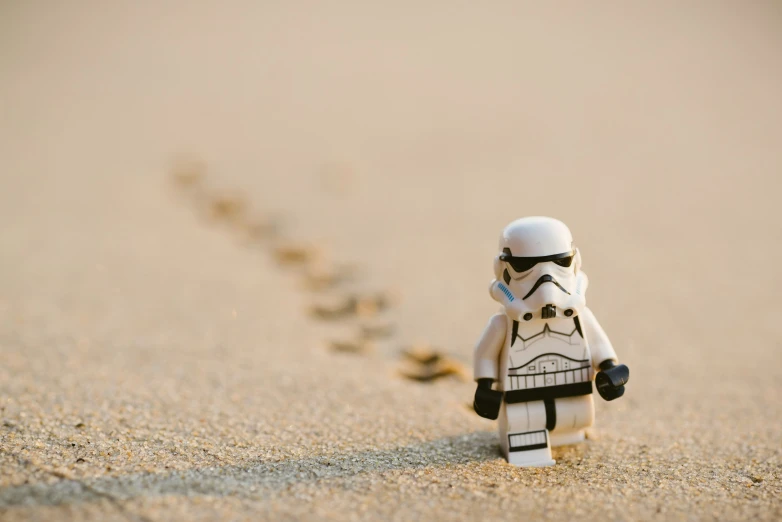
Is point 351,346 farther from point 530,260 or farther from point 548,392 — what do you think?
point 530,260

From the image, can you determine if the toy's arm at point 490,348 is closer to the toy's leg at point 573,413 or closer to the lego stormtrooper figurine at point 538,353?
the lego stormtrooper figurine at point 538,353

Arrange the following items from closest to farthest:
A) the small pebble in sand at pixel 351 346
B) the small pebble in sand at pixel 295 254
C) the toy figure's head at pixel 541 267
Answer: the toy figure's head at pixel 541 267 → the small pebble in sand at pixel 351 346 → the small pebble in sand at pixel 295 254

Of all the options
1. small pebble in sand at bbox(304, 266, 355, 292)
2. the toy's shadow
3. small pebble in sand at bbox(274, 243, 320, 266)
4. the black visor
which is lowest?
the toy's shadow

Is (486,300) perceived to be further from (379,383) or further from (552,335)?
(552,335)

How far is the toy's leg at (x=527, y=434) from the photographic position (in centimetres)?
249

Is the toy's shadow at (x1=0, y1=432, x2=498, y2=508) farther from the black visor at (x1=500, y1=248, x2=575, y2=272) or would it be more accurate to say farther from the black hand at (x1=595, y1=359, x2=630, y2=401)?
the black visor at (x1=500, y1=248, x2=575, y2=272)

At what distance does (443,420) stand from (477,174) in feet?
10.6

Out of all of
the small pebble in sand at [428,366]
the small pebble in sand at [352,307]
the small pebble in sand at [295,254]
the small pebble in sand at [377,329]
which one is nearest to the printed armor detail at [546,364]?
the small pebble in sand at [428,366]

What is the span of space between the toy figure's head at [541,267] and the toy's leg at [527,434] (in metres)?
0.33

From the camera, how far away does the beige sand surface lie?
233 centimetres

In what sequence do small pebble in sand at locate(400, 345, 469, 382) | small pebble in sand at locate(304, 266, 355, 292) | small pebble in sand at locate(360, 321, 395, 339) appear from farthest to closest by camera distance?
small pebble in sand at locate(304, 266, 355, 292) < small pebble in sand at locate(360, 321, 395, 339) < small pebble in sand at locate(400, 345, 469, 382)

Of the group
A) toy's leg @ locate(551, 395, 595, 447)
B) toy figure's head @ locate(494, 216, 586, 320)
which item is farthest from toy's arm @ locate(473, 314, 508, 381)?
toy's leg @ locate(551, 395, 595, 447)

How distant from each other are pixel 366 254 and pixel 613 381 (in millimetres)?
2438

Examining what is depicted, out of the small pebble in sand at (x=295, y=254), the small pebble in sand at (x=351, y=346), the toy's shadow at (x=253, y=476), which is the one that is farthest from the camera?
the small pebble in sand at (x=295, y=254)
